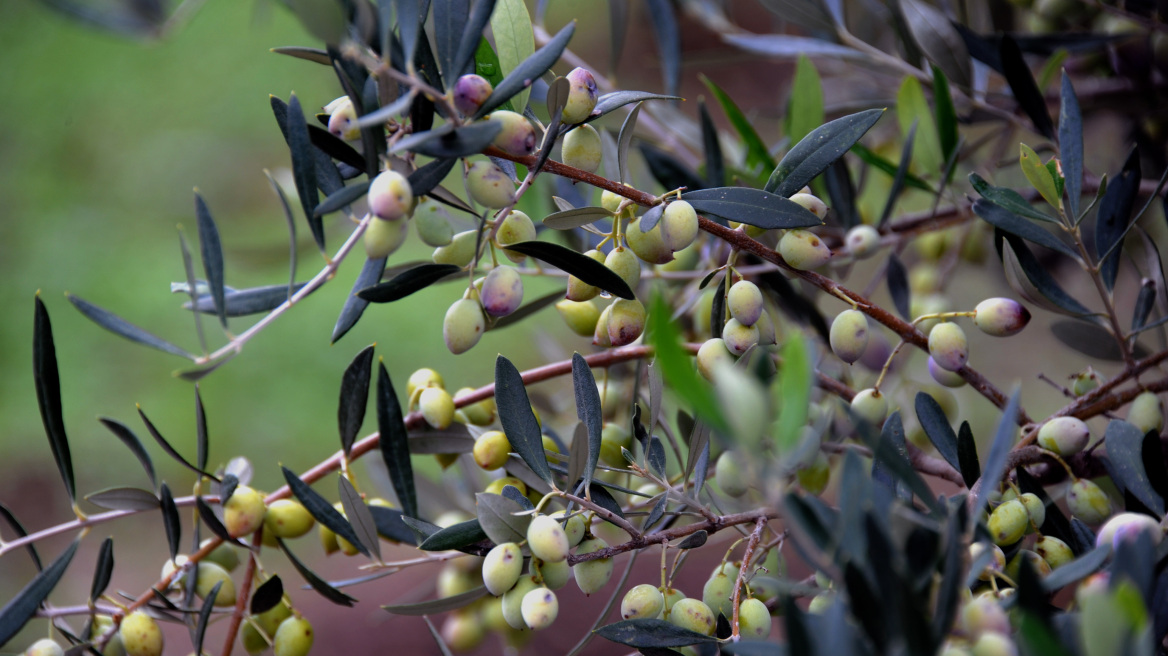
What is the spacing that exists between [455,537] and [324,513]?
11 centimetres

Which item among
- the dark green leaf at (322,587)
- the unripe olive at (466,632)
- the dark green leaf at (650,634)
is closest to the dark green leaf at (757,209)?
the dark green leaf at (650,634)

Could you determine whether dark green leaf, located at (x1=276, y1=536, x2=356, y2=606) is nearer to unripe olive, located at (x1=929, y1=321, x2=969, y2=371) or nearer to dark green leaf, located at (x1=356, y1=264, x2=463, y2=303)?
dark green leaf, located at (x1=356, y1=264, x2=463, y2=303)

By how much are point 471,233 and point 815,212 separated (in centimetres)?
21

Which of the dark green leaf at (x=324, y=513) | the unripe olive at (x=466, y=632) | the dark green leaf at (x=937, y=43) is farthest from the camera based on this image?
the unripe olive at (x=466, y=632)

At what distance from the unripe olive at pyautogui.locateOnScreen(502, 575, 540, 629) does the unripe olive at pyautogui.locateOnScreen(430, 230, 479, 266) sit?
193mm

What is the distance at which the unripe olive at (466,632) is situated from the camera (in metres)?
0.87

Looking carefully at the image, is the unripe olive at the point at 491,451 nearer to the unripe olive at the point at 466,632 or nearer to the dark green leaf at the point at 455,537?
the dark green leaf at the point at 455,537

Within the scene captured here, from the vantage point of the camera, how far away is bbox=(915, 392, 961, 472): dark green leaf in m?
0.51

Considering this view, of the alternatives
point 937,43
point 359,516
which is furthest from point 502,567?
point 937,43

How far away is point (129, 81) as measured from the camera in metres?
2.83

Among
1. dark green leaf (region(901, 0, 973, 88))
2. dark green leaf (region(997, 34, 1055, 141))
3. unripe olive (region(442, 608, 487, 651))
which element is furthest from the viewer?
unripe olive (region(442, 608, 487, 651))

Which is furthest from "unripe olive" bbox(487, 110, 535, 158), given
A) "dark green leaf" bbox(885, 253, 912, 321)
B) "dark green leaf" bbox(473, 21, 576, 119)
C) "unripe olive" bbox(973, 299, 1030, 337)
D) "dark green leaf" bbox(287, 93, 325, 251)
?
"dark green leaf" bbox(885, 253, 912, 321)

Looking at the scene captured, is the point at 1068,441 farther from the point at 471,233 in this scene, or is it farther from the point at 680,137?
the point at 680,137

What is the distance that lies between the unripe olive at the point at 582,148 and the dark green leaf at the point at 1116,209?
0.36 meters
